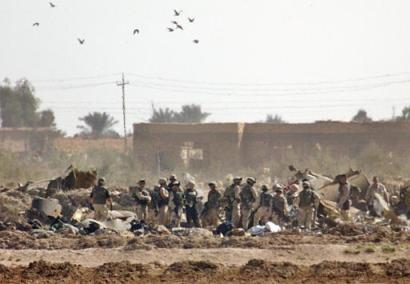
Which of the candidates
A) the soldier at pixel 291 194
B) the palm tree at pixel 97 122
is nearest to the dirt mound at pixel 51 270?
the soldier at pixel 291 194

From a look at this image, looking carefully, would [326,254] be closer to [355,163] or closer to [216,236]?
[216,236]

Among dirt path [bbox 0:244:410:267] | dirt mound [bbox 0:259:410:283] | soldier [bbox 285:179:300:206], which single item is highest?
soldier [bbox 285:179:300:206]

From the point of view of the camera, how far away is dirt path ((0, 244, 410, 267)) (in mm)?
15797

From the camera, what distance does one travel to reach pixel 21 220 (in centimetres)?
2136

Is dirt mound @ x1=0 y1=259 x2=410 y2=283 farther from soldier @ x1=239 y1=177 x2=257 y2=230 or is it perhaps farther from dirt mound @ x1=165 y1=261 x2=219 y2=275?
soldier @ x1=239 y1=177 x2=257 y2=230

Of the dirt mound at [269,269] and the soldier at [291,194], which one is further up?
the soldier at [291,194]

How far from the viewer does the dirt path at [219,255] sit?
15.8 m

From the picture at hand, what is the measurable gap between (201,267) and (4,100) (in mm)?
71278

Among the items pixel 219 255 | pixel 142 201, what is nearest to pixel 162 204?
pixel 142 201

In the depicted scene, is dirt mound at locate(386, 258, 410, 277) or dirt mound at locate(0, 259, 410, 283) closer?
dirt mound at locate(0, 259, 410, 283)

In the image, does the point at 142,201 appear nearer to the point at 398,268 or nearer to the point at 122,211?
the point at 122,211

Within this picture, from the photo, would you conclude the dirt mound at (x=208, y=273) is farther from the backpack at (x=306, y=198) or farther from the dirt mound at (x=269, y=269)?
the backpack at (x=306, y=198)

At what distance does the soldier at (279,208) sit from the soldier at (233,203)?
2.85 ft

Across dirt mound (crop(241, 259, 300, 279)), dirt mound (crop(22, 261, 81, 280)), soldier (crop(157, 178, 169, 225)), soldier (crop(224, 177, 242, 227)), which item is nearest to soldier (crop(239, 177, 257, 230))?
soldier (crop(224, 177, 242, 227))
